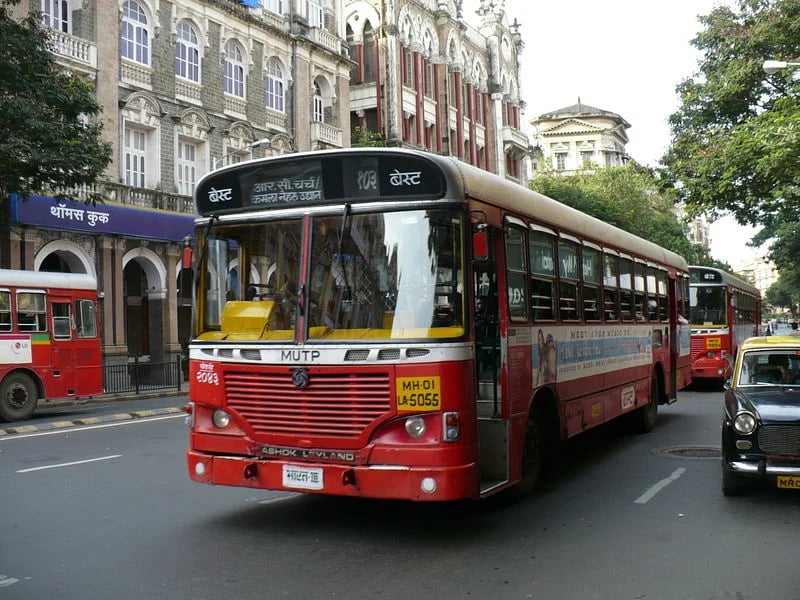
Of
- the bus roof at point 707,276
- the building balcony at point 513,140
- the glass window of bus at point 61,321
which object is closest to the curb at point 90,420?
the glass window of bus at point 61,321

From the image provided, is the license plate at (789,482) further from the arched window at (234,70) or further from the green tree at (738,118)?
the arched window at (234,70)

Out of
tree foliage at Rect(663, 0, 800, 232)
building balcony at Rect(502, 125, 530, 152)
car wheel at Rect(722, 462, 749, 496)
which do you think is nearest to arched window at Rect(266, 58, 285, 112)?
tree foliage at Rect(663, 0, 800, 232)

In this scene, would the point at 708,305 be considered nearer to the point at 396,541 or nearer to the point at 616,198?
the point at 396,541

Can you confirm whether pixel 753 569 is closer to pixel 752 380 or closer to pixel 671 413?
pixel 752 380

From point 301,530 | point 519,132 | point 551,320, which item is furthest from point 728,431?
point 519,132

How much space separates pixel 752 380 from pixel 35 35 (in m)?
16.1

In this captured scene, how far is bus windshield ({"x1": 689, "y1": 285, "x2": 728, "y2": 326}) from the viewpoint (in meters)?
22.7

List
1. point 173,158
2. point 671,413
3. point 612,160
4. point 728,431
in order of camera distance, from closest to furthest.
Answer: point 728,431 → point 671,413 → point 173,158 → point 612,160

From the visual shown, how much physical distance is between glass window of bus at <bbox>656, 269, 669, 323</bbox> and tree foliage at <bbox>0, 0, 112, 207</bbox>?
40.4 ft

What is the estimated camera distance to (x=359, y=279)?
22.7ft

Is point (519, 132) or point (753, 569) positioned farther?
point (519, 132)

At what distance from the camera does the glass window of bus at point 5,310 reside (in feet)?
59.2

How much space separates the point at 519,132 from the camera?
5706 centimetres

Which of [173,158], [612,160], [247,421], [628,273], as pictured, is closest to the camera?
[247,421]
